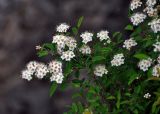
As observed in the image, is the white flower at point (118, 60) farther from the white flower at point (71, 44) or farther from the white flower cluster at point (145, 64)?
the white flower at point (71, 44)

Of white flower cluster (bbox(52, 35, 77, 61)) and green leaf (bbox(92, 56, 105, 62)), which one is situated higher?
white flower cluster (bbox(52, 35, 77, 61))

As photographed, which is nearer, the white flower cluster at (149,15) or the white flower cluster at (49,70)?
the white flower cluster at (49,70)

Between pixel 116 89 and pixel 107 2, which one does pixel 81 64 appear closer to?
pixel 116 89

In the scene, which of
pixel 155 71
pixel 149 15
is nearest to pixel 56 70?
pixel 155 71

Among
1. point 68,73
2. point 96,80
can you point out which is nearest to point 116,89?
point 96,80

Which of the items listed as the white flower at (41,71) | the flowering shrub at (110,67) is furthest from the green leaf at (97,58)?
the white flower at (41,71)

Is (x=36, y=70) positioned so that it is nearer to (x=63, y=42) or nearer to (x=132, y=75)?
(x=63, y=42)

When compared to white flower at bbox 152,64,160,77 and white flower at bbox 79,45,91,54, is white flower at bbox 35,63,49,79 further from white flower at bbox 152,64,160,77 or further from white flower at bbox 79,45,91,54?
white flower at bbox 152,64,160,77

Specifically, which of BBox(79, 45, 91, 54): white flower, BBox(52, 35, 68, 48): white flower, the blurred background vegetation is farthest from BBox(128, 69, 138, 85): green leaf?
the blurred background vegetation
